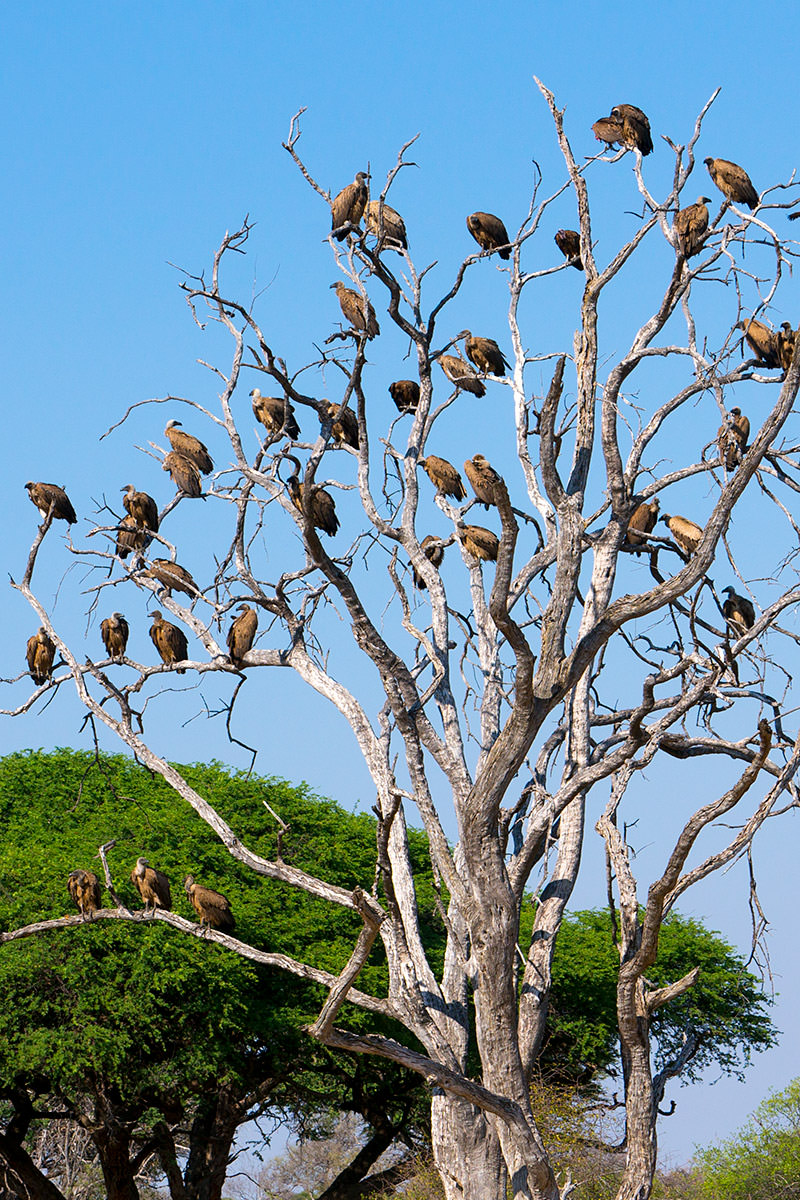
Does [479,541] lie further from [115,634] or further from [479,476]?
[115,634]

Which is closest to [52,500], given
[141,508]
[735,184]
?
[141,508]

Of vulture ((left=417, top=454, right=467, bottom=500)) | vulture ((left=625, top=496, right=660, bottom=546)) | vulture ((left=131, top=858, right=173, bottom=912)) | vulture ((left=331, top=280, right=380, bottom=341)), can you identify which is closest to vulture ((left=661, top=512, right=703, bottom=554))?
vulture ((left=625, top=496, right=660, bottom=546))

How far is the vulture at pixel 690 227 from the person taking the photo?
11.9 metres

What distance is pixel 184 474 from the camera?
522 inches

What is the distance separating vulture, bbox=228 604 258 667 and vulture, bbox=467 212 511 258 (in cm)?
419

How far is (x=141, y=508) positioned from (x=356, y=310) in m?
3.06

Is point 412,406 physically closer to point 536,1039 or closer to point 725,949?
point 536,1039

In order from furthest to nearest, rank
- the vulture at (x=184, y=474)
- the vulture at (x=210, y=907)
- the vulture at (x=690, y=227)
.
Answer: the vulture at (x=210, y=907), the vulture at (x=184, y=474), the vulture at (x=690, y=227)

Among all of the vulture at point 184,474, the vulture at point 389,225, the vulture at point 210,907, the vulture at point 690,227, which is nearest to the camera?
the vulture at point 690,227

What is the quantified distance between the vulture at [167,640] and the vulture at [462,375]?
12.3 feet

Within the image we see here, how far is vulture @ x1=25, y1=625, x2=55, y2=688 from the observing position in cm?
1356

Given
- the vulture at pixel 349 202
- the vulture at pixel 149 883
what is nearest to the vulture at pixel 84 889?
the vulture at pixel 149 883

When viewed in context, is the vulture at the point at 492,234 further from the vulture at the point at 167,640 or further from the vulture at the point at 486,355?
the vulture at the point at 167,640

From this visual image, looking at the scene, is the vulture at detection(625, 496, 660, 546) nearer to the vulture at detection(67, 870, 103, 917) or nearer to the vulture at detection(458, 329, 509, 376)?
the vulture at detection(458, 329, 509, 376)
